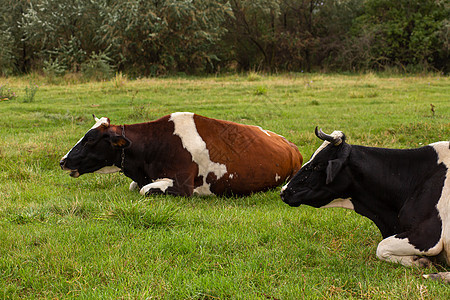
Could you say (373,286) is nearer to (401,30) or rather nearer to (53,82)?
(53,82)

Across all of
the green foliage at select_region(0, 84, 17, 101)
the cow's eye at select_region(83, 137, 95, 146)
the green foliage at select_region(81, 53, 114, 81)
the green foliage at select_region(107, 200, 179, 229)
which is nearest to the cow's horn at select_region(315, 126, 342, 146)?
the green foliage at select_region(107, 200, 179, 229)

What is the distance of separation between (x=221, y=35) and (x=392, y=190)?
3139 cm

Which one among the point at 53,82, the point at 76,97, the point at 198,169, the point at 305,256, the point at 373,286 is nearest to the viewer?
the point at 373,286

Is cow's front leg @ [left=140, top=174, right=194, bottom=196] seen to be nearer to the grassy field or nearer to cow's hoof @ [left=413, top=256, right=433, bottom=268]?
the grassy field

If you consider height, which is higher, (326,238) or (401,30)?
(401,30)

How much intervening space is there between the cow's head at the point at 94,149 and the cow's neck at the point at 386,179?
3.38 metres

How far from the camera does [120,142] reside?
6629 millimetres

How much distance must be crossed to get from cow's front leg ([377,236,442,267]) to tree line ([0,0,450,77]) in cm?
2317

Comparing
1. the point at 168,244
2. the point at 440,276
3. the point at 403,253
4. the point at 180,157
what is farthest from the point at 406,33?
the point at 168,244

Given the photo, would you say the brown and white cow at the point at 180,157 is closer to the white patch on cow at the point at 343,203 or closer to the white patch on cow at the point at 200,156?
the white patch on cow at the point at 200,156

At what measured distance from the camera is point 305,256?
442 cm

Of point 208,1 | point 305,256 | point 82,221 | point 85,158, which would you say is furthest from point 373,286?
point 208,1

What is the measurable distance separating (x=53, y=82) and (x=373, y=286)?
68.3ft

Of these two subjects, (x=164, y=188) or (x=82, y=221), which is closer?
(x=82, y=221)
